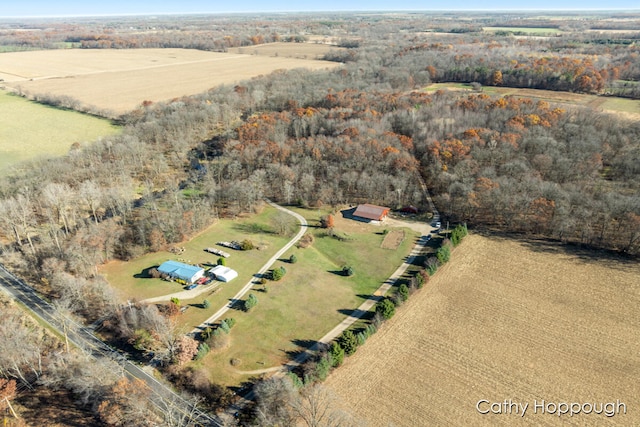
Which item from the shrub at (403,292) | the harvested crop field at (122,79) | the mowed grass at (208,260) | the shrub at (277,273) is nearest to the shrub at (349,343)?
the shrub at (403,292)

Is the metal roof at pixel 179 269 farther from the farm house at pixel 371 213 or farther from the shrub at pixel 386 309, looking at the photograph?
the farm house at pixel 371 213

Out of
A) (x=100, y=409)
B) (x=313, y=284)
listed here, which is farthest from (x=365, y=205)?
(x=100, y=409)

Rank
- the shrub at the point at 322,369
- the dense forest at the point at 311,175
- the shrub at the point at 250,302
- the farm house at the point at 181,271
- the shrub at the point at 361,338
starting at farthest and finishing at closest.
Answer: the dense forest at the point at 311,175 → the farm house at the point at 181,271 → the shrub at the point at 250,302 → the shrub at the point at 361,338 → the shrub at the point at 322,369

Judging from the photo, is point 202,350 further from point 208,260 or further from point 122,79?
point 122,79

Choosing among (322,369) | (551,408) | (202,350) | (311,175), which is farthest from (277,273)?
(551,408)

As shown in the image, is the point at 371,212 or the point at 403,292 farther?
the point at 371,212

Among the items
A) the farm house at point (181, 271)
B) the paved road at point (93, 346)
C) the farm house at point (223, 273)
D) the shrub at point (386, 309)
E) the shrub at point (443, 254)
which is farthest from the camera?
the shrub at point (443, 254)

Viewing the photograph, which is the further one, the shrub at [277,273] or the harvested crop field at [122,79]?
the harvested crop field at [122,79]
